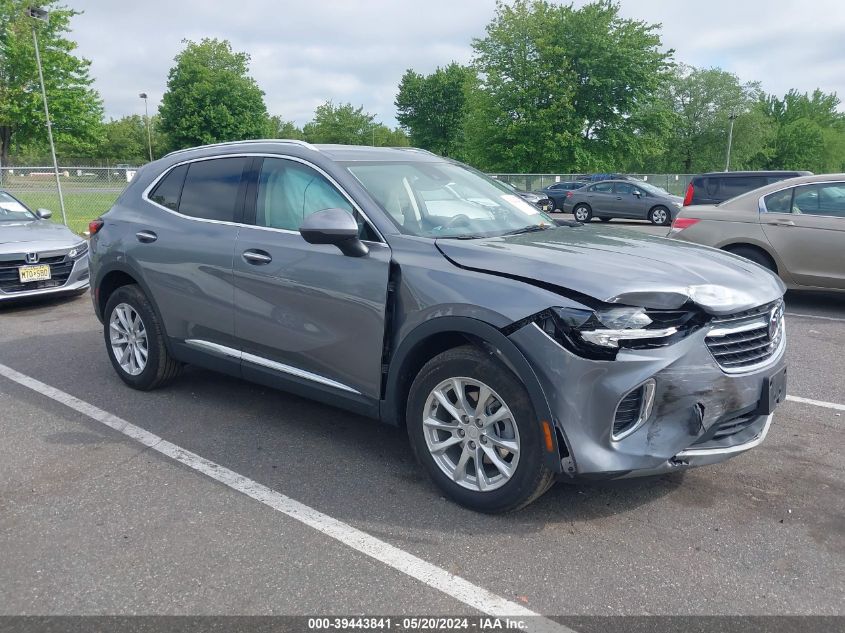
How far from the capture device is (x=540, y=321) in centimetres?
291

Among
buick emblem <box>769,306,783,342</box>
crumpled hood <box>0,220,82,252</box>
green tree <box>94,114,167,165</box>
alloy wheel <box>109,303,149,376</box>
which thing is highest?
green tree <box>94,114,167,165</box>

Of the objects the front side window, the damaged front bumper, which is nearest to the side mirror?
the front side window

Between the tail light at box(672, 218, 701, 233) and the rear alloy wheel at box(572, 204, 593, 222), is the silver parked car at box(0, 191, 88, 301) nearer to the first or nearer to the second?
the tail light at box(672, 218, 701, 233)

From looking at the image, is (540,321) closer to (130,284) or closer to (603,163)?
(130,284)

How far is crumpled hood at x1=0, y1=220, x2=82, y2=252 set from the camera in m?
7.98

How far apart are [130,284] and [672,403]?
3990mm

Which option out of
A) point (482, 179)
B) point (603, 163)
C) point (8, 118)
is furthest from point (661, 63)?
point (482, 179)

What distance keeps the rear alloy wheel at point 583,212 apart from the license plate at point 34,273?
1976 centimetres

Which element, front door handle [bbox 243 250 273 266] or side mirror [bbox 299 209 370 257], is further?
front door handle [bbox 243 250 273 266]

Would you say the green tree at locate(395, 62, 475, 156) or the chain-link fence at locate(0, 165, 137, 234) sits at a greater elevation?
the green tree at locate(395, 62, 475, 156)

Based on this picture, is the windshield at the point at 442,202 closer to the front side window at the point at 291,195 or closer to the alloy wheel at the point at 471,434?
the front side window at the point at 291,195

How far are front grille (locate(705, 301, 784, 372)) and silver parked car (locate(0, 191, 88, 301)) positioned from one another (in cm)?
773

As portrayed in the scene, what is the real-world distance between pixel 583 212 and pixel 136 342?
859 inches

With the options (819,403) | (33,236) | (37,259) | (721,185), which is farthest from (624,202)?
(819,403)
